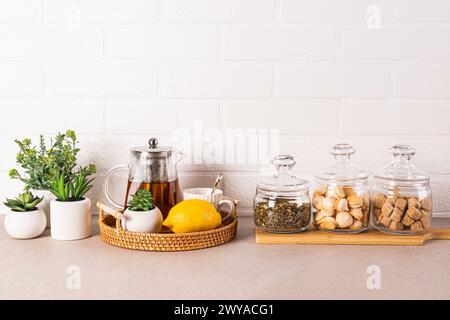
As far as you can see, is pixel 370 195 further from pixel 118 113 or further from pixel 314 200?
pixel 118 113

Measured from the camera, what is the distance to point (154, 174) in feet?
5.31

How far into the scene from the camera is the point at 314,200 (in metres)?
1.61

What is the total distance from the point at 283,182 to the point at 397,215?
0.91 ft

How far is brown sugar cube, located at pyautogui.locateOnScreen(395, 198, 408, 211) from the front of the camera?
155 cm

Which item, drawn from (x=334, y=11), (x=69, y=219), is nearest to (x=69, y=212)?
(x=69, y=219)

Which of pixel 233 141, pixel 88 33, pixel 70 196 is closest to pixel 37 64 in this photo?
pixel 88 33

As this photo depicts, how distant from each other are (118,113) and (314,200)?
58 cm

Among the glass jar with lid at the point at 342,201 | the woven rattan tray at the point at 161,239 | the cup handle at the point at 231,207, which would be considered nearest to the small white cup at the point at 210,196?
the cup handle at the point at 231,207

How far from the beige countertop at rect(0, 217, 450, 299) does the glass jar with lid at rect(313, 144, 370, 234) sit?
73 mm

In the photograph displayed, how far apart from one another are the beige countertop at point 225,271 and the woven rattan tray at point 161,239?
2 cm

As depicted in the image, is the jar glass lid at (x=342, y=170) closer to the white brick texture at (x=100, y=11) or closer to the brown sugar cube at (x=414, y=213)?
the brown sugar cube at (x=414, y=213)

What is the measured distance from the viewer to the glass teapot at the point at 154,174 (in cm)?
161

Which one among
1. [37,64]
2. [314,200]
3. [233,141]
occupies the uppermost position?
[37,64]
